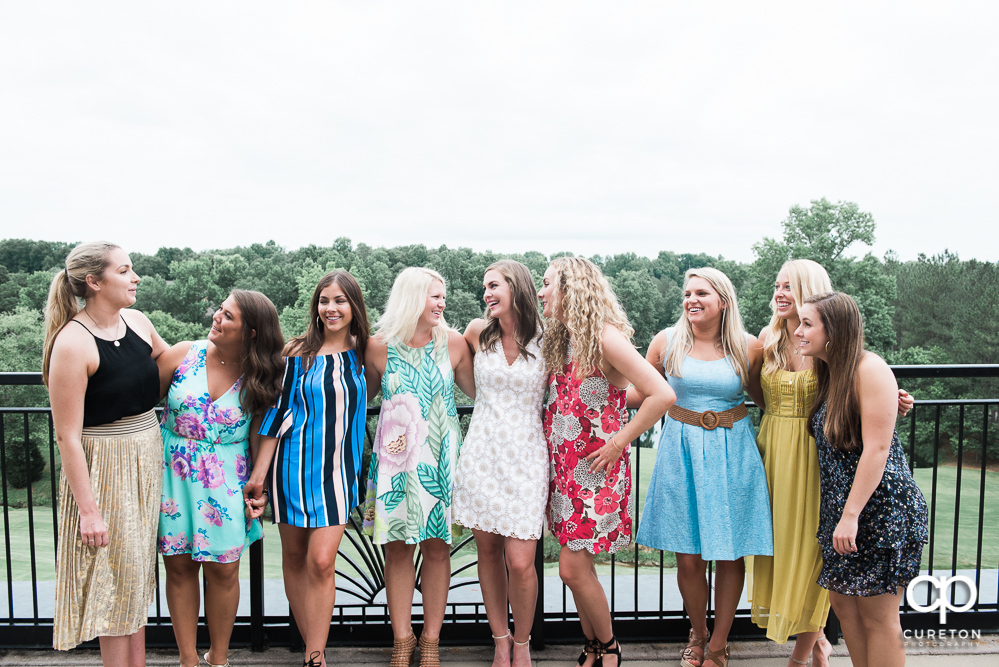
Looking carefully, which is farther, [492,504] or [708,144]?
[708,144]

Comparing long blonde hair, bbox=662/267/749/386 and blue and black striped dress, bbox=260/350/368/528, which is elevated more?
long blonde hair, bbox=662/267/749/386

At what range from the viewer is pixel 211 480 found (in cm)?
220

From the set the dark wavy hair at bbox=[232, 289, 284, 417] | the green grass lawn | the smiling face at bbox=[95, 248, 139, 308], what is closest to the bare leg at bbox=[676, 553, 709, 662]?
the dark wavy hair at bbox=[232, 289, 284, 417]

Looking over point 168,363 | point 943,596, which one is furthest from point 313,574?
point 943,596

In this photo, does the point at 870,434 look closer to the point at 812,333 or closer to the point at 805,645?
the point at 812,333

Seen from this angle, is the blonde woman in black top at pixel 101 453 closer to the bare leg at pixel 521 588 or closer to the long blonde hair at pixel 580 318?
the bare leg at pixel 521 588

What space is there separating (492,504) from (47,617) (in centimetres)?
201

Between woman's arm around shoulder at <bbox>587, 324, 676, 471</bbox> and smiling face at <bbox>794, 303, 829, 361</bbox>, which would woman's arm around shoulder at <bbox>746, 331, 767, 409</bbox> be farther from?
woman's arm around shoulder at <bbox>587, 324, 676, 471</bbox>

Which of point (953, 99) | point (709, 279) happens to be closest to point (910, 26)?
point (953, 99)

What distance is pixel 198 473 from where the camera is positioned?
2.19 metres

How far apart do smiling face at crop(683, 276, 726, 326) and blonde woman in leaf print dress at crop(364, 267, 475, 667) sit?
904 millimetres

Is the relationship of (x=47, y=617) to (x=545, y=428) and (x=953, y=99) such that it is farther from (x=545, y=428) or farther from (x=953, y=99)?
(x=953, y=99)

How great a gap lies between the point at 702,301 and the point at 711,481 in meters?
0.66

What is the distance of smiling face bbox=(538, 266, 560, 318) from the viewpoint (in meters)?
2.32
